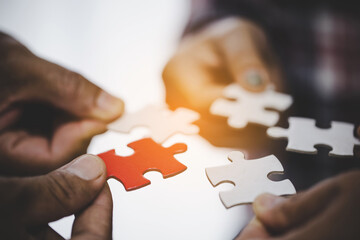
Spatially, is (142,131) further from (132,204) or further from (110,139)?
(132,204)

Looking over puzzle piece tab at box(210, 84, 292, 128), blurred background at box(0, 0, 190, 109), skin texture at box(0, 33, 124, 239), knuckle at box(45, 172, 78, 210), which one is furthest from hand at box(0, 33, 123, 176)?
blurred background at box(0, 0, 190, 109)

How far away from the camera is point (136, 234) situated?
34.5 inches

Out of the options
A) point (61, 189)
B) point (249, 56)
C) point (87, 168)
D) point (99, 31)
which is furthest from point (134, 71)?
point (61, 189)

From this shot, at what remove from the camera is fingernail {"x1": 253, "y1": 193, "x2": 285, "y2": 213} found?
82 centimetres

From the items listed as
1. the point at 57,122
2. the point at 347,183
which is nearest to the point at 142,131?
the point at 57,122

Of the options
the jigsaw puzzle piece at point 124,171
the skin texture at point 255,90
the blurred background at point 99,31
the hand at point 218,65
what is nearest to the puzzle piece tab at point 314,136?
the skin texture at point 255,90

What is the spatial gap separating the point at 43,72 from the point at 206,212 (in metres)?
0.83

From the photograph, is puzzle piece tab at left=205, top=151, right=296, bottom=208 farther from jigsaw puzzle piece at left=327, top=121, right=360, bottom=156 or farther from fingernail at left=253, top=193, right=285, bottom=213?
jigsaw puzzle piece at left=327, top=121, right=360, bottom=156

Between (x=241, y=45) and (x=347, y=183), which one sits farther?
(x=241, y=45)

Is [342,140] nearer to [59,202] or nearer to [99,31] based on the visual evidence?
[59,202]

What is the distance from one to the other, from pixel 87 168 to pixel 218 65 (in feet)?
3.75

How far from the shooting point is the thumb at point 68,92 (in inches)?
47.7

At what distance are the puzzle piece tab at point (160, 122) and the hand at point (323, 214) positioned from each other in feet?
1.83

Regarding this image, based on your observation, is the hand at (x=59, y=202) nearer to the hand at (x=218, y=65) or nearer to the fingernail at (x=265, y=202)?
the fingernail at (x=265, y=202)
